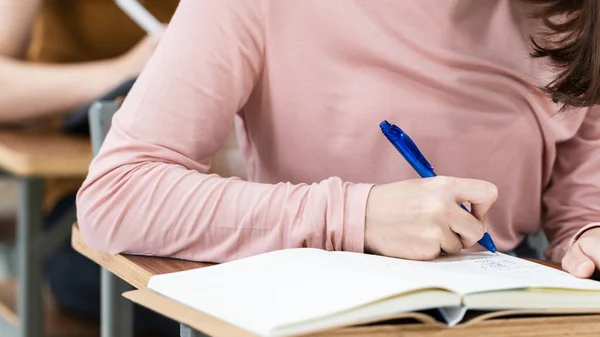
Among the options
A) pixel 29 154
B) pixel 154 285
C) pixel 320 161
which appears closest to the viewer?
pixel 154 285

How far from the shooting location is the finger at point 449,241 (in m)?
0.79

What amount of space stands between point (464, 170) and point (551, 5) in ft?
0.72

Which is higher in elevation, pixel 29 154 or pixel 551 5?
pixel 551 5

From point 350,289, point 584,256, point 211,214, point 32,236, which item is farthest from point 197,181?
point 32,236

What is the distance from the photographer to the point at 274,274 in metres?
0.71

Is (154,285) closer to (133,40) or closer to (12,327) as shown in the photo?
(12,327)

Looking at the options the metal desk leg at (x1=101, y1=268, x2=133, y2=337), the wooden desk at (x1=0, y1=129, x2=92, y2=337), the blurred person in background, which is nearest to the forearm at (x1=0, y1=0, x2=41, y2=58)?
the blurred person in background

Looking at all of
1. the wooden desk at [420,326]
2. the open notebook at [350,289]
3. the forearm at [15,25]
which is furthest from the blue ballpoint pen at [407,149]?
the forearm at [15,25]

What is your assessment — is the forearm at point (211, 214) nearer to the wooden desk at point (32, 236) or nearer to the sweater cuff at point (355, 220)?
the sweater cuff at point (355, 220)

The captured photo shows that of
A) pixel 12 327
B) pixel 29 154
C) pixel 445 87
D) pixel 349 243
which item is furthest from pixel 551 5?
A: pixel 12 327

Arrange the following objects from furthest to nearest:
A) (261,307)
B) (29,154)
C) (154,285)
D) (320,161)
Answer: (29,154), (320,161), (154,285), (261,307)

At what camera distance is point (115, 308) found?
1156mm

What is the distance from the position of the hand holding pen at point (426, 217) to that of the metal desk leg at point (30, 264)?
Result: 4.14 ft

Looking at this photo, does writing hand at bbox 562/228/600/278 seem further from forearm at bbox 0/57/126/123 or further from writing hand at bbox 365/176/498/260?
forearm at bbox 0/57/126/123
